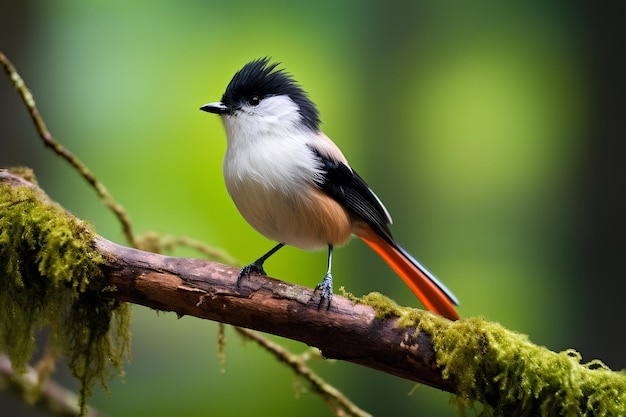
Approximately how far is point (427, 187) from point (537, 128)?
64 cm

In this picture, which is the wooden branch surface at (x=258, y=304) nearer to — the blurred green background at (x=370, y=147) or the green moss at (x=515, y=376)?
the green moss at (x=515, y=376)

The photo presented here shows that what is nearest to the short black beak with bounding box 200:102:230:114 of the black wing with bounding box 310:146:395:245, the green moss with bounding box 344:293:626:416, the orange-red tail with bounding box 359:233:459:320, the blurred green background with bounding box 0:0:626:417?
the black wing with bounding box 310:146:395:245

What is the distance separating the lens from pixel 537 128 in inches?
115

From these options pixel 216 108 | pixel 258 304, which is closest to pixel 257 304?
pixel 258 304

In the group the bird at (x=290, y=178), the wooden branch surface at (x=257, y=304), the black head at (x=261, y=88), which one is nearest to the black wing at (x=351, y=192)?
the bird at (x=290, y=178)

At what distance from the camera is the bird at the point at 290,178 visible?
5.34 ft

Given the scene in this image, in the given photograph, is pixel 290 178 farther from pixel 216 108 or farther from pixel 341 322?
pixel 341 322

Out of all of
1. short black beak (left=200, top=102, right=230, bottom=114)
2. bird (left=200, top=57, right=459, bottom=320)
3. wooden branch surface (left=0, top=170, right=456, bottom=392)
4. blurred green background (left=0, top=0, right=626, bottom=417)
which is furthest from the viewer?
blurred green background (left=0, top=0, right=626, bottom=417)

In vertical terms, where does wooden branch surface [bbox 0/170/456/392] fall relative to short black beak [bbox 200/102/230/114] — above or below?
below

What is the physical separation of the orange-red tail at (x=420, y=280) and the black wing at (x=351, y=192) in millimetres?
60

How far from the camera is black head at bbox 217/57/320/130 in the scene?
5.81ft

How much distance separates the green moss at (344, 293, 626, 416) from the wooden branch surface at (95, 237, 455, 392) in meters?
0.09

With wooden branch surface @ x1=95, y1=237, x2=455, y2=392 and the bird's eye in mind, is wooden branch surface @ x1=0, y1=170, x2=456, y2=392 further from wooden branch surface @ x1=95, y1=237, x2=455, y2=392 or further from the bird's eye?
the bird's eye

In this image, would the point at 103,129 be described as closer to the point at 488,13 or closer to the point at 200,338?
the point at 200,338
